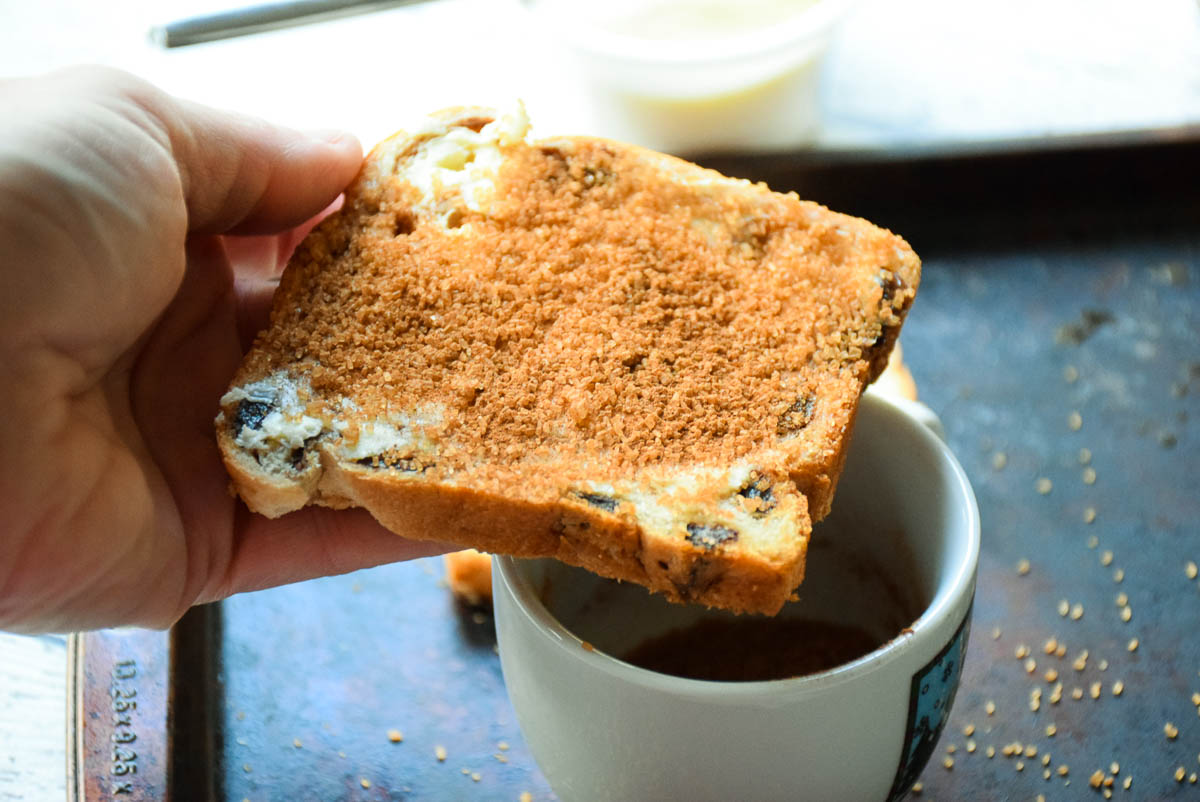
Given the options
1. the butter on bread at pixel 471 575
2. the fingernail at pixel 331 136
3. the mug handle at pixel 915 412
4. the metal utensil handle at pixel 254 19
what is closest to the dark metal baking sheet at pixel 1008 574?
the butter on bread at pixel 471 575

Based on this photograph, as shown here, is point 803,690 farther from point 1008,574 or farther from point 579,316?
point 1008,574

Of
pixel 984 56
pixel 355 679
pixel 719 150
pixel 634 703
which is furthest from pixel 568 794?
pixel 984 56

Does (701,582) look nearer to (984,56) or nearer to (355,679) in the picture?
(355,679)

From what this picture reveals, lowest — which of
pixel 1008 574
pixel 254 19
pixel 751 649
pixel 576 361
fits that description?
pixel 1008 574

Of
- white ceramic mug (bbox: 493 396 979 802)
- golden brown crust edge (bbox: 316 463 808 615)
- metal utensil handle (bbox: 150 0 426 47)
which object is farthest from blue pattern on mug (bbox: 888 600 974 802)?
metal utensil handle (bbox: 150 0 426 47)

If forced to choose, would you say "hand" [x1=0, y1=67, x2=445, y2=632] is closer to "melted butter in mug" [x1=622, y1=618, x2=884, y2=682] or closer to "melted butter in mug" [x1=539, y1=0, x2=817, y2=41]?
"melted butter in mug" [x1=622, y1=618, x2=884, y2=682]

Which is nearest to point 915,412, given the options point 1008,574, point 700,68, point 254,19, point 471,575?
point 1008,574

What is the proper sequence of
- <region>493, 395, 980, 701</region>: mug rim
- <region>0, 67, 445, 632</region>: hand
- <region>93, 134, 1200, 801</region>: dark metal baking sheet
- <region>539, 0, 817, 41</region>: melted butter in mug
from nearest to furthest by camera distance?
1. <region>493, 395, 980, 701</region>: mug rim
2. <region>0, 67, 445, 632</region>: hand
3. <region>93, 134, 1200, 801</region>: dark metal baking sheet
4. <region>539, 0, 817, 41</region>: melted butter in mug
